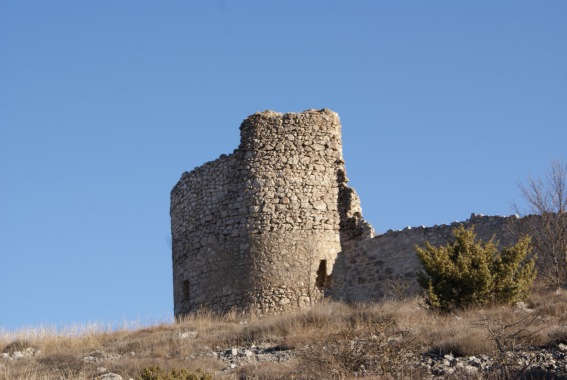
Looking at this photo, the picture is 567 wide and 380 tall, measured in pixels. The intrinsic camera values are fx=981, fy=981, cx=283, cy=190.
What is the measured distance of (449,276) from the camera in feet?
53.2

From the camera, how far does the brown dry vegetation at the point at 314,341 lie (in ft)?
38.2

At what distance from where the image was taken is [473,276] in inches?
634

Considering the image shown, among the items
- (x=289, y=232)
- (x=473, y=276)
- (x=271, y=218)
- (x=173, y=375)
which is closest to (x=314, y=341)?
(x=173, y=375)

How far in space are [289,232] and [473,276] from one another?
188 inches

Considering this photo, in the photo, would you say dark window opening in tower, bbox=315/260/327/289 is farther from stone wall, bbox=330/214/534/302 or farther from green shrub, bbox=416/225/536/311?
green shrub, bbox=416/225/536/311

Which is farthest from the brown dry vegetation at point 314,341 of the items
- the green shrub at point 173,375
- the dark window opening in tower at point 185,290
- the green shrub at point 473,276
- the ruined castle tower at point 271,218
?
the dark window opening in tower at point 185,290

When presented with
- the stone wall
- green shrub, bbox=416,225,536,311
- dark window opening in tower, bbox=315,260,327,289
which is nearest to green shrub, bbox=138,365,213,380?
green shrub, bbox=416,225,536,311

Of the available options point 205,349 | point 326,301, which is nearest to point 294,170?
point 326,301

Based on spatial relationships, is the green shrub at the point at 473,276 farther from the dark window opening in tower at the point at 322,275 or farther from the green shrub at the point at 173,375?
the green shrub at the point at 173,375

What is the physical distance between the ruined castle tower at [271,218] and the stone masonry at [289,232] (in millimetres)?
20

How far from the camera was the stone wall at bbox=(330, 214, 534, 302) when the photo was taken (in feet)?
62.2

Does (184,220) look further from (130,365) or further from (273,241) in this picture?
(130,365)

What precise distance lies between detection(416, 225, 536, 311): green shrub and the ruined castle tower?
3662 mm

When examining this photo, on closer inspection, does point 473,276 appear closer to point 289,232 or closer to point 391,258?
point 391,258
